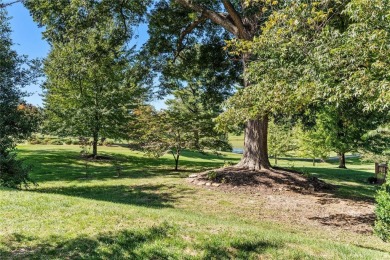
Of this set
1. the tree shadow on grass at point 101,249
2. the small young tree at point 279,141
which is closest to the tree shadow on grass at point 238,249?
the tree shadow on grass at point 101,249

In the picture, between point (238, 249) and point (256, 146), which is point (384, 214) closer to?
point (238, 249)

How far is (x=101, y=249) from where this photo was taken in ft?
16.0

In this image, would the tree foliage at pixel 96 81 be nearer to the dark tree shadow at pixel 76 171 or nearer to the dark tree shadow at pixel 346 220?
the dark tree shadow at pixel 76 171

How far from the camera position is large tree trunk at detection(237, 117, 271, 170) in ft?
43.9

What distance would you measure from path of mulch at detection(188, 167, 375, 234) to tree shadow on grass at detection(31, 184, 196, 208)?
1590 millimetres

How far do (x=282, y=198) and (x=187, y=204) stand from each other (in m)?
3.48

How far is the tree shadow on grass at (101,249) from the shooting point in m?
4.63

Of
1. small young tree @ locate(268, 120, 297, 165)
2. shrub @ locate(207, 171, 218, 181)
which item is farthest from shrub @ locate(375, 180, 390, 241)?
small young tree @ locate(268, 120, 297, 165)

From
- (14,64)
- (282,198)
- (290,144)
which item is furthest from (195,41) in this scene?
(290,144)

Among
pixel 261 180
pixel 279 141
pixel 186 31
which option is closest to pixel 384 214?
pixel 261 180

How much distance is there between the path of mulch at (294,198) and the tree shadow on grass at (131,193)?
1.59m

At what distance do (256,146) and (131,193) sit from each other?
578 centimetres

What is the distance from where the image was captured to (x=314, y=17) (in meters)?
6.19

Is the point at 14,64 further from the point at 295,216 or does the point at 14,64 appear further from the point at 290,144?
the point at 290,144
